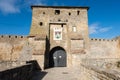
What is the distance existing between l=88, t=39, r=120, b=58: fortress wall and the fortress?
348 mm

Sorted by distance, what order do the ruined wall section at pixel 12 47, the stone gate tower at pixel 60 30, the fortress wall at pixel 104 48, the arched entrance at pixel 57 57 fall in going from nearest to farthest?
the stone gate tower at pixel 60 30
the arched entrance at pixel 57 57
the ruined wall section at pixel 12 47
the fortress wall at pixel 104 48

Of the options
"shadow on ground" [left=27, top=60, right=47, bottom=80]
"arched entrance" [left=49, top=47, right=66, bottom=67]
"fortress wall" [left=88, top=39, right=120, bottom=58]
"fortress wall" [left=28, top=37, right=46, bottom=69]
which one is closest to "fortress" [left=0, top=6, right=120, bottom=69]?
"arched entrance" [left=49, top=47, right=66, bottom=67]

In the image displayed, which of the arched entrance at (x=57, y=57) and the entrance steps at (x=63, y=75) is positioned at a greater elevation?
the arched entrance at (x=57, y=57)

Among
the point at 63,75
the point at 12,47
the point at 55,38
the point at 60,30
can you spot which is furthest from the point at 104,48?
the point at 12,47

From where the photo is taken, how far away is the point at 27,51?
17.9m

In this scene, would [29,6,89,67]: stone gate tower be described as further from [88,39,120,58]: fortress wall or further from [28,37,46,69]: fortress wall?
[88,39,120,58]: fortress wall

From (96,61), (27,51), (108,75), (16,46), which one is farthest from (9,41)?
(108,75)

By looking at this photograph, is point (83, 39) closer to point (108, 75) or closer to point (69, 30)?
point (69, 30)

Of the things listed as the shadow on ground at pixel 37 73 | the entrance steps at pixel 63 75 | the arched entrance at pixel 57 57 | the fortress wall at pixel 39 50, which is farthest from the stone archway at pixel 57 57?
the entrance steps at pixel 63 75

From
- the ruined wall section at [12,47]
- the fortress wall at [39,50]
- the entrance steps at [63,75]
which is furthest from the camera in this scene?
the ruined wall section at [12,47]

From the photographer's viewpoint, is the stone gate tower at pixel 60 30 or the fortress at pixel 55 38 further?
the stone gate tower at pixel 60 30

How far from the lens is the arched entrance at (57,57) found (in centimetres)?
1736

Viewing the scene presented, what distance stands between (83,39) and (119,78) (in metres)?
14.3

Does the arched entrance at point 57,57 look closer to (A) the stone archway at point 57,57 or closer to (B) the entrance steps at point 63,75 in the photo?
(A) the stone archway at point 57,57
